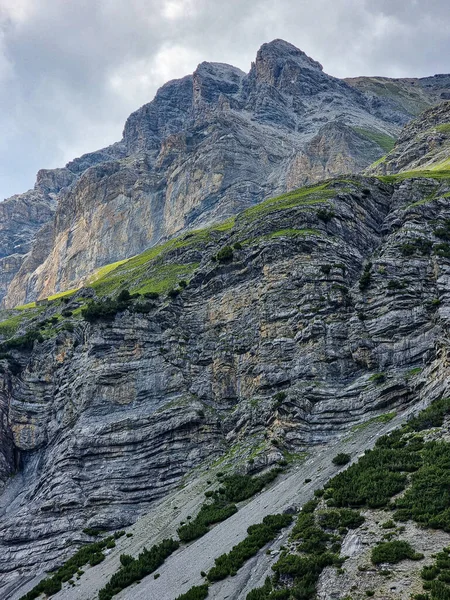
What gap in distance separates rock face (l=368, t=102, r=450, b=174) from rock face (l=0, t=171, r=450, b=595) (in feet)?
155

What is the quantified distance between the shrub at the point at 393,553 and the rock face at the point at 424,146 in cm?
9962

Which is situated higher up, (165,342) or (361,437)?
(165,342)

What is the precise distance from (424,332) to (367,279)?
1167 centimetres

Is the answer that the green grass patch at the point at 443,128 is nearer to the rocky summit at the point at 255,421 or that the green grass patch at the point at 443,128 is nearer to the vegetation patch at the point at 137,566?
the rocky summit at the point at 255,421

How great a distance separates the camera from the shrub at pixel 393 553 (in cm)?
2145

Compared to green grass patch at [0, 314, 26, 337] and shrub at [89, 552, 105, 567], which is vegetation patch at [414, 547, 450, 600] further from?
green grass patch at [0, 314, 26, 337]

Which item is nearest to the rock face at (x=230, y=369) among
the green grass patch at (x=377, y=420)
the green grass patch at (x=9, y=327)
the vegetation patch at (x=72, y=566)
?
the green grass patch at (x=377, y=420)

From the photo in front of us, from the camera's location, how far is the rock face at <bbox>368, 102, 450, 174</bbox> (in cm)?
12181

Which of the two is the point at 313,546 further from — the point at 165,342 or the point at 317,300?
the point at 165,342

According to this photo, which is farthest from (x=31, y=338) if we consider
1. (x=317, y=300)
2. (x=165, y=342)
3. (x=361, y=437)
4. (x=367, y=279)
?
(x=361, y=437)

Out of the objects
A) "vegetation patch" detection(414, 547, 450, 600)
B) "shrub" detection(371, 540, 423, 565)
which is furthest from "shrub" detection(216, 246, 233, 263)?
"vegetation patch" detection(414, 547, 450, 600)

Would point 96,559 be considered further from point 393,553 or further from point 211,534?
point 393,553

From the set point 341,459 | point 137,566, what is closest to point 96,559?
point 137,566

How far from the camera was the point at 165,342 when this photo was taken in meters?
65.3
